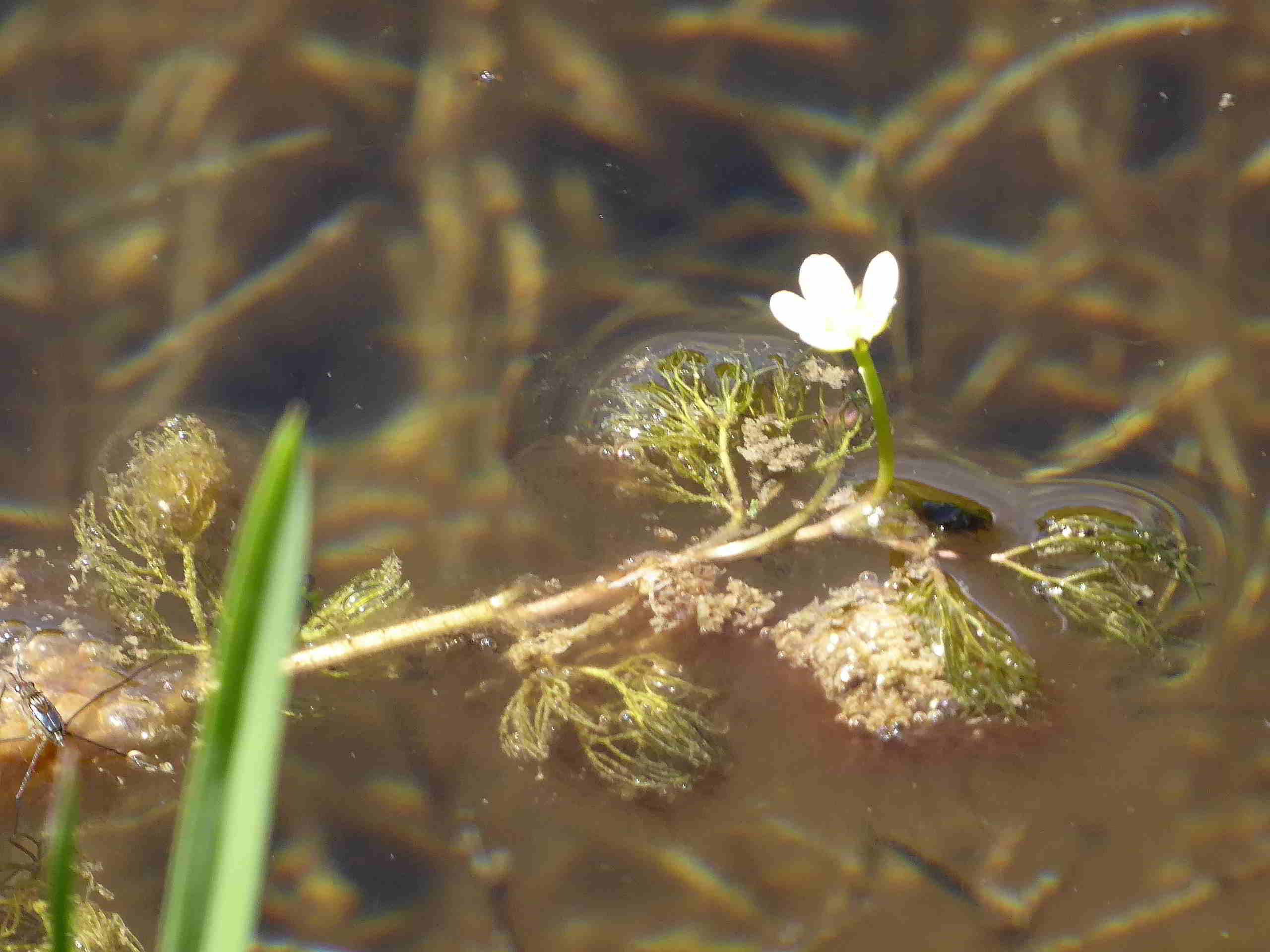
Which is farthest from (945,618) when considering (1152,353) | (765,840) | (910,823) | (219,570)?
(219,570)

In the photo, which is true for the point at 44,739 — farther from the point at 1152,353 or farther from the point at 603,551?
the point at 1152,353

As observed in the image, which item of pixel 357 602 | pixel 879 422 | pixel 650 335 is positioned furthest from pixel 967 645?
pixel 357 602

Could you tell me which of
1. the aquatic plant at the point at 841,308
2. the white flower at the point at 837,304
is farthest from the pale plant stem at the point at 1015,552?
the white flower at the point at 837,304

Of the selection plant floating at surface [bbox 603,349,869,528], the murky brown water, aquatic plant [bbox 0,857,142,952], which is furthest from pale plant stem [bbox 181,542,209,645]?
plant floating at surface [bbox 603,349,869,528]

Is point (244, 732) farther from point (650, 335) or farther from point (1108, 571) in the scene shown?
point (1108, 571)

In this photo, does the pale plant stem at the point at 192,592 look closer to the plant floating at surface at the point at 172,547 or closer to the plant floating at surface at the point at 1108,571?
the plant floating at surface at the point at 172,547

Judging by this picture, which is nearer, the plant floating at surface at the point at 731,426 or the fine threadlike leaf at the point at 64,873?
the fine threadlike leaf at the point at 64,873
